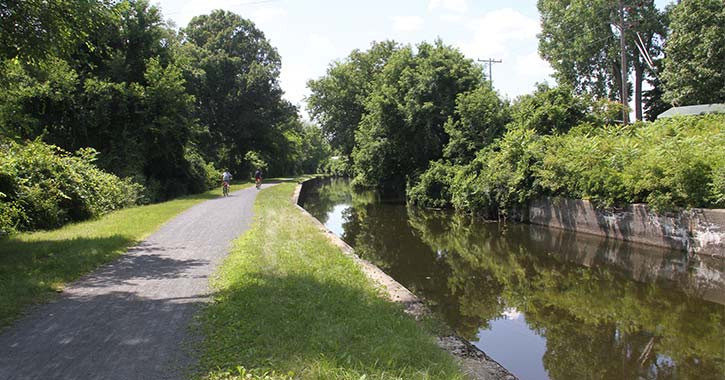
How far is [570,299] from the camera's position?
9.81m

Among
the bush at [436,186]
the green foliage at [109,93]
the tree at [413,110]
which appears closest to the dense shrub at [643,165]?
the bush at [436,186]

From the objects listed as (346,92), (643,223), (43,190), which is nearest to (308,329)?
(43,190)

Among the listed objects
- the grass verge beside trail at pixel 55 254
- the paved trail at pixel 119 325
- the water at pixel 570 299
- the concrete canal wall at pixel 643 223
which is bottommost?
the water at pixel 570 299

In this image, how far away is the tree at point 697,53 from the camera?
32.4 m

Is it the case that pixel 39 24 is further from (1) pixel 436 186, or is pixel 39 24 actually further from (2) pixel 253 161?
(2) pixel 253 161

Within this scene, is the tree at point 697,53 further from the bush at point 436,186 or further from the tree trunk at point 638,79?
the bush at point 436,186

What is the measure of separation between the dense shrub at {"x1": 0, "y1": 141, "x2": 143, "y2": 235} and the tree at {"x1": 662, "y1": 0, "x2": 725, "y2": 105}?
122ft

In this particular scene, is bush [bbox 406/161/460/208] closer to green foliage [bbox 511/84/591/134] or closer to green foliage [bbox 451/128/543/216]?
green foliage [bbox 451/128/543/216]

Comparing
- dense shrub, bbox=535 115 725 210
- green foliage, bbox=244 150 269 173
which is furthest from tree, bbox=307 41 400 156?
dense shrub, bbox=535 115 725 210

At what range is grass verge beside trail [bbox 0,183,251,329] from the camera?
720 cm

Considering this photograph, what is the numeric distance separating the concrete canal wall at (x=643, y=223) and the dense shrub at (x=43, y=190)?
16805 millimetres

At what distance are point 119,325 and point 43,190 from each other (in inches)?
446

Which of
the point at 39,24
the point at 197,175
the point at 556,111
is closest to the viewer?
the point at 39,24

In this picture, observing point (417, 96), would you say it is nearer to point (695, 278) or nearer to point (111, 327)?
point (695, 278)
